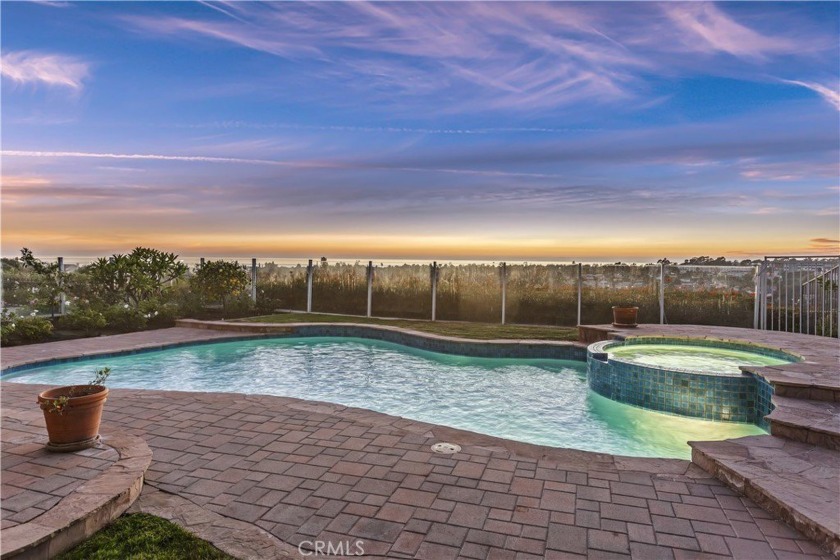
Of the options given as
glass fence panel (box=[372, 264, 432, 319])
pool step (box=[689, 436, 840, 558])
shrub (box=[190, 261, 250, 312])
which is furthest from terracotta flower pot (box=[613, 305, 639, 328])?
shrub (box=[190, 261, 250, 312])

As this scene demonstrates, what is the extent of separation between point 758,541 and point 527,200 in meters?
11.7

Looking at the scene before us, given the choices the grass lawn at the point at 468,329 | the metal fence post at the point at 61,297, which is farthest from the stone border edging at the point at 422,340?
the metal fence post at the point at 61,297

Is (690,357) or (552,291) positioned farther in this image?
(552,291)

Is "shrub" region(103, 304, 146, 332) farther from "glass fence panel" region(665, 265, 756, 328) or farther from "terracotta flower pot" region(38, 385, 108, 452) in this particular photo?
"glass fence panel" region(665, 265, 756, 328)

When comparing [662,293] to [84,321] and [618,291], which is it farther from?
[84,321]

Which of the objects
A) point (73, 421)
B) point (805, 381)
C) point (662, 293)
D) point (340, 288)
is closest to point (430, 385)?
point (805, 381)

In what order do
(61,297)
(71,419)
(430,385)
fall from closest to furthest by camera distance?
1. (71,419)
2. (430,385)
3. (61,297)

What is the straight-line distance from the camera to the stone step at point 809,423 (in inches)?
143

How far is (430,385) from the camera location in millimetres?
7098

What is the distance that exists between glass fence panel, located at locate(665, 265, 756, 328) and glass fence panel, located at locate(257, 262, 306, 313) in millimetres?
10296

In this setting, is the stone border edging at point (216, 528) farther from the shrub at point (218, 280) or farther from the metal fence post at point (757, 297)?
the metal fence post at point (757, 297)

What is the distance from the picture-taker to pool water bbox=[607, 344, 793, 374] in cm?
676

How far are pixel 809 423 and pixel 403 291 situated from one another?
10986 mm

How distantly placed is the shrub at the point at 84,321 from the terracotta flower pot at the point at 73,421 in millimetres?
8009
